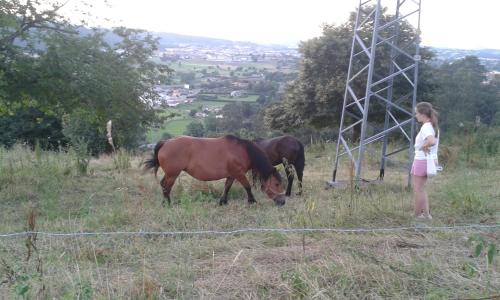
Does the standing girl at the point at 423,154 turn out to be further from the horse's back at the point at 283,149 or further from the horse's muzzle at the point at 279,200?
the horse's back at the point at 283,149

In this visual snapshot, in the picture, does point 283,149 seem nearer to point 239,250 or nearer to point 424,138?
point 424,138

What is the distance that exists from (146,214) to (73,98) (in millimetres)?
4115

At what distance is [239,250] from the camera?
17.7 feet

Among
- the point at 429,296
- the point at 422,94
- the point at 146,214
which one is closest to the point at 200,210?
the point at 146,214

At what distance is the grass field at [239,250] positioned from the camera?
4203 mm

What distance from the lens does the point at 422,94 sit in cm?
2416

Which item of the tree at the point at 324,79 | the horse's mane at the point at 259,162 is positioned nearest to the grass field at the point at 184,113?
the tree at the point at 324,79

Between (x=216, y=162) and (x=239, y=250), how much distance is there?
3.52 m

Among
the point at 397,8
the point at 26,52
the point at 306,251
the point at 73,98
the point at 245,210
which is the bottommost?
the point at 245,210

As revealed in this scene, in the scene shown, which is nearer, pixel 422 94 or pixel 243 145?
pixel 243 145

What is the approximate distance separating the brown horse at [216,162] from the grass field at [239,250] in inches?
15.6

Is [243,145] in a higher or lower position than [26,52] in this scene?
lower

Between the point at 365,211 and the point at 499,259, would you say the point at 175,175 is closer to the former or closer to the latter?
the point at 365,211

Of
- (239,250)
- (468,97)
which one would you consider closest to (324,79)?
(468,97)
